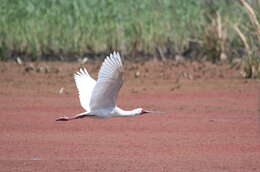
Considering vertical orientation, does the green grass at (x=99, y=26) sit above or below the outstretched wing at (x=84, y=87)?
below

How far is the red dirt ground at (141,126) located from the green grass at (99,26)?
2.82 meters

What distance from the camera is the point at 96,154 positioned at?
9.86 m

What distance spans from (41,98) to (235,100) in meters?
3.47

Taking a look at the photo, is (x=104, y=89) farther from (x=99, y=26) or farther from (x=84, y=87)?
(x=99, y=26)

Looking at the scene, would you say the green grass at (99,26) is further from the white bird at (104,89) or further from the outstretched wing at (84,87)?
the white bird at (104,89)

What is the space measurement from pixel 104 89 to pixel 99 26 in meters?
13.9

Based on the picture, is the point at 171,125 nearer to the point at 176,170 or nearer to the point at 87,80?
the point at 87,80

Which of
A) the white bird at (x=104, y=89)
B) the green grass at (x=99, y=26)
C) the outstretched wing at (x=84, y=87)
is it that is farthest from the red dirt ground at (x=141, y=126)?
the green grass at (x=99, y=26)

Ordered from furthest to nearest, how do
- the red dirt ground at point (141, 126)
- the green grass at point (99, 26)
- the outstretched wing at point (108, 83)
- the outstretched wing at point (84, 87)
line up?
the green grass at point (99, 26) < the outstretched wing at point (84, 87) < the red dirt ground at point (141, 126) < the outstretched wing at point (108, 83)

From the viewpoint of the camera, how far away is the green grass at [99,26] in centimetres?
2291

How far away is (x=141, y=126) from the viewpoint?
12.4 m

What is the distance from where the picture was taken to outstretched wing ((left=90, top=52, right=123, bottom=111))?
364 inches

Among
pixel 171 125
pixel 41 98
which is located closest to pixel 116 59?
pixel 171 125

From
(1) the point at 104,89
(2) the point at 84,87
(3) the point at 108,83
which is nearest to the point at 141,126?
(2) the point at 84,87
